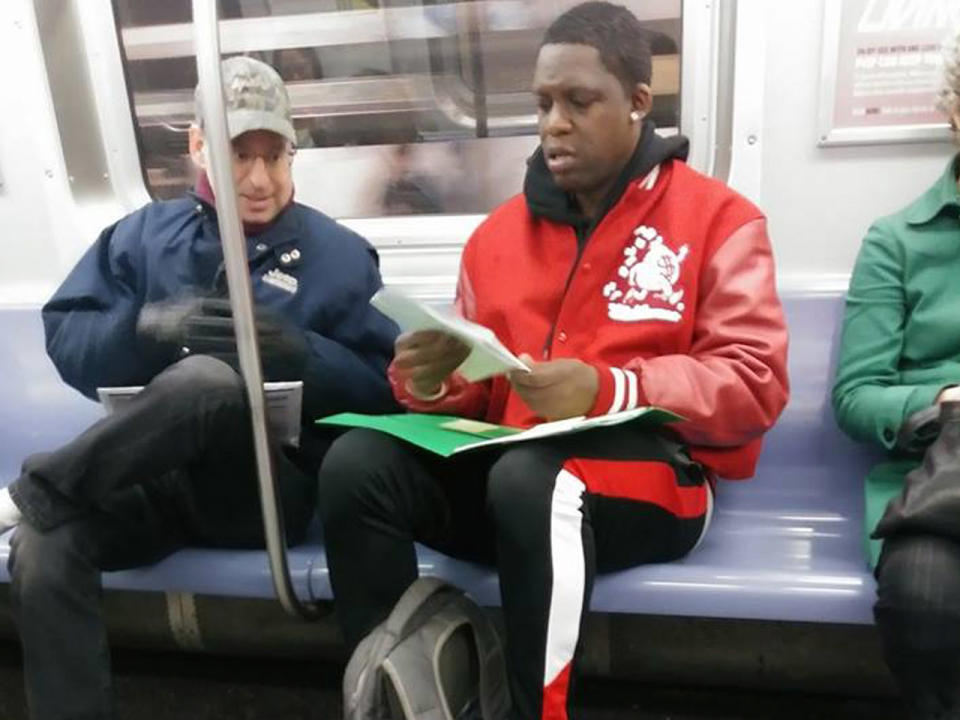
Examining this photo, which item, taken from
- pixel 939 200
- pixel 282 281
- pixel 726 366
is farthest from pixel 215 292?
pixel 939 200

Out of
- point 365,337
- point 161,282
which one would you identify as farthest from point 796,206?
point 161,282

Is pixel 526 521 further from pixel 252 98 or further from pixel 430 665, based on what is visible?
pixel 252 98

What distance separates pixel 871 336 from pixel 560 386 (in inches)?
27.4

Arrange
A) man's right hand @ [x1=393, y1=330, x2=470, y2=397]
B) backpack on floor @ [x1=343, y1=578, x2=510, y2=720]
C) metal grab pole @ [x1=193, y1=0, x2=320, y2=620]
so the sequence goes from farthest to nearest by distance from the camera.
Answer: man's right hand @ [x1=393, y1=330, x2=470, y2=397]
backpack on floor @ [x1=343, y1=578, x2=510, y2=720]
metal grab pole @ [x1=193, y1=0, x2=320, y2=620]

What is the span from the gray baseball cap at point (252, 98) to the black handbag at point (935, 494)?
1.24m

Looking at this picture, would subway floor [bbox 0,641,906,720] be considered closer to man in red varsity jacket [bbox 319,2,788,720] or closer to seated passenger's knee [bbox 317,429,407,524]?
man in red varsity jacket [bbox 319,2,788,720]

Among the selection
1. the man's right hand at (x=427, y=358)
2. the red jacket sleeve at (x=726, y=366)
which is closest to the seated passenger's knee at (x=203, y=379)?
the man's right hand at (x=427, y=358)

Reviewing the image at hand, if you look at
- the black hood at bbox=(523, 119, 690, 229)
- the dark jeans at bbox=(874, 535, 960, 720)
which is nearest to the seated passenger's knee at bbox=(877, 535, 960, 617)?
the dark jeans at bbox=(874, 535, 960, 720)

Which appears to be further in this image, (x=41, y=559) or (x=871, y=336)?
(x=871, y=336)

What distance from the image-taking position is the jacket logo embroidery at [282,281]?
176 cm

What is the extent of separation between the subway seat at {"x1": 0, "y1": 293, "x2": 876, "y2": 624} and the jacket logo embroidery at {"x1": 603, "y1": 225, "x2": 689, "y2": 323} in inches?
16.4

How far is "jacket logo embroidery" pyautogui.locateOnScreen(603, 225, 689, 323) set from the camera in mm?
1517

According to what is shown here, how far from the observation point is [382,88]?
2252 millimetres

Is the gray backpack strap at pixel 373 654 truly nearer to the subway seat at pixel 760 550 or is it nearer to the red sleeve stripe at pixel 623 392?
the subway seat at pixel 760 550
